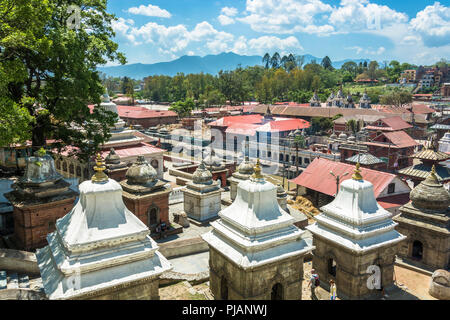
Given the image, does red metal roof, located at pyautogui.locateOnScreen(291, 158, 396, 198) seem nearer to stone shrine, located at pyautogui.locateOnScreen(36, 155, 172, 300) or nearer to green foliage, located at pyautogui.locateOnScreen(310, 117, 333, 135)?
stone shrine, located at pyautogui.locateOnScreen(36, 155, 172, 300)

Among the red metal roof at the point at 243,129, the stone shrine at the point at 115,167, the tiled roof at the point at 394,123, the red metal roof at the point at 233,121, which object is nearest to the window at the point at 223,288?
the stone shrine at the point at 115,167

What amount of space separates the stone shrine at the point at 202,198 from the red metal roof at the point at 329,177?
32.1 ft

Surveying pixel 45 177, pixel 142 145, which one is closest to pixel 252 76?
pixel 142 145

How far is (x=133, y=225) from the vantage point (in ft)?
38.7

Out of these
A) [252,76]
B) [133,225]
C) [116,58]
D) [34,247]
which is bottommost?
[34,247]

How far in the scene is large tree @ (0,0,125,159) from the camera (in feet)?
49.8

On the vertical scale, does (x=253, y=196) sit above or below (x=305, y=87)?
below

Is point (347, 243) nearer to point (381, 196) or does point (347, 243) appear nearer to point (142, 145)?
point (381, 196)

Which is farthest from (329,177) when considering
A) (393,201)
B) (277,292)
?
(277,292)

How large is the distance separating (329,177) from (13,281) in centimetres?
2566

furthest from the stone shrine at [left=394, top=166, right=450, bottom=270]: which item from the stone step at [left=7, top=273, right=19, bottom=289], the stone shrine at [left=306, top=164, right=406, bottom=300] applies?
the stone step at [left=7, top=273, right=19, bottom=289]

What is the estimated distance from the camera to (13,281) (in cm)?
1391

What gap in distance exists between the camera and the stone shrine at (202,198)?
2669 cm
